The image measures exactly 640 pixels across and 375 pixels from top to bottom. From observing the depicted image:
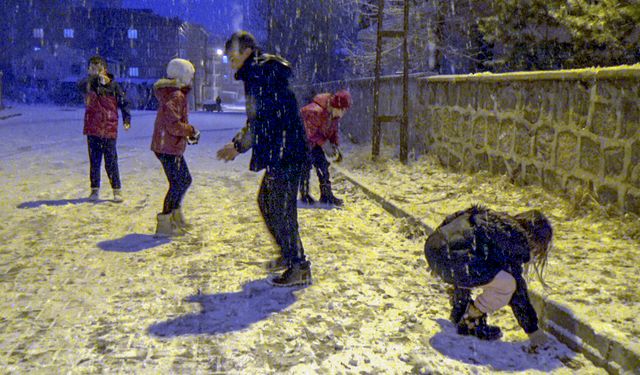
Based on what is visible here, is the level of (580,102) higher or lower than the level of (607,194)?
higher

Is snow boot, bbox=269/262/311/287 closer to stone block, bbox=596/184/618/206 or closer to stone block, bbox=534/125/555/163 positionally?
stone block, bbox=596/184/618/206

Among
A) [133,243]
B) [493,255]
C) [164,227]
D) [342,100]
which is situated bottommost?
[133,243]

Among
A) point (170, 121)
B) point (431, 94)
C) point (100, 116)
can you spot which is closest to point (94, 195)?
point (100, 116)

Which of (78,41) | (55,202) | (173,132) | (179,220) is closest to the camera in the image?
(173,132)

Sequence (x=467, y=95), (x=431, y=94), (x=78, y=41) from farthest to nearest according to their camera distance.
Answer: (x=78, y=41)
(x=431, y=94)
(x=467, y=95)

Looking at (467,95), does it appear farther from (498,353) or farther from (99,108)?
(498,353)

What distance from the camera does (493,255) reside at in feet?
10.7

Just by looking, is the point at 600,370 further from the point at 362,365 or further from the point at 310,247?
the point at 310,247

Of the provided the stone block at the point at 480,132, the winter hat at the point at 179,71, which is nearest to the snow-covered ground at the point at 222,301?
the winter hat at the point at 179,71

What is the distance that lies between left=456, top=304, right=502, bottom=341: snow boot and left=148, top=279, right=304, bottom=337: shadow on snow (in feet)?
4.07

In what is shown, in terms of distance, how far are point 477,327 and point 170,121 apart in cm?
357

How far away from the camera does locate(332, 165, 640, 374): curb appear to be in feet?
9.89

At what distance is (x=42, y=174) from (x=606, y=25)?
376 inches

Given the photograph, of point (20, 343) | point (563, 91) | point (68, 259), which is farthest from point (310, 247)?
point (563, 91)
